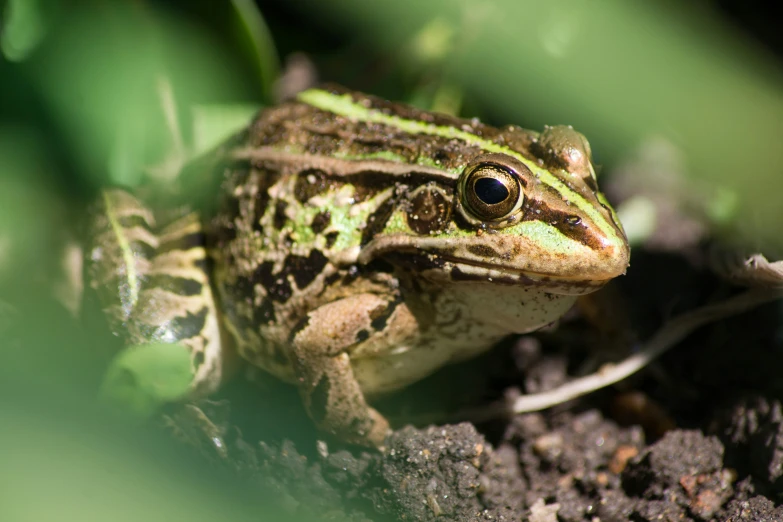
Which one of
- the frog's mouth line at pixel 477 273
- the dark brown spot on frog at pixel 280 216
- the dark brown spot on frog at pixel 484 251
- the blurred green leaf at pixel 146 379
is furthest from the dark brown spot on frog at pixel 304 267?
the dark brown spot on frog at pixel 484 251

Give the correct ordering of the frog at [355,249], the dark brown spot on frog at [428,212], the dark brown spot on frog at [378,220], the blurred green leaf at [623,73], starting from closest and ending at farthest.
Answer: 1. the blurred green leaf at [623,73]
2. the frog at [355,249]
3. the dark brown spot on frog at [428,212]
4. the dark brown spot on frog at [378,220]

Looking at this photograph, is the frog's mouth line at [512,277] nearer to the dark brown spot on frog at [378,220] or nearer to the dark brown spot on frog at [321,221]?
the dark brown spot on frog at [378,220]

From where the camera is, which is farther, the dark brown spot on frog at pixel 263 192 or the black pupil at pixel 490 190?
the dark brown spot on frog at pixel 263 192

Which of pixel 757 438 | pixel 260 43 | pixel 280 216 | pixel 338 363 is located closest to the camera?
pixel 757 438

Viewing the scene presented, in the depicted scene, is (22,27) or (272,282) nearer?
Answer: (22,27)

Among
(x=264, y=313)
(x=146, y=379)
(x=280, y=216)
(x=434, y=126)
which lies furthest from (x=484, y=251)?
(x=146, y=379)

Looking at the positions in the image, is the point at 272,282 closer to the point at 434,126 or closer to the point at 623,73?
the point at 434,126

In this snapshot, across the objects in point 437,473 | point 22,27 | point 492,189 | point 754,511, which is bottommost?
point 754,511

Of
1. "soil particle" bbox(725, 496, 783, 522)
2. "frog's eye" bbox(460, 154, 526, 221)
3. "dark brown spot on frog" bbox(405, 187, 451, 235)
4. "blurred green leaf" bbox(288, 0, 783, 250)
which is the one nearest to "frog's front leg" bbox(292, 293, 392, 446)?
"dark brown spot on frog" bbox(405, 187, 451, 235)
